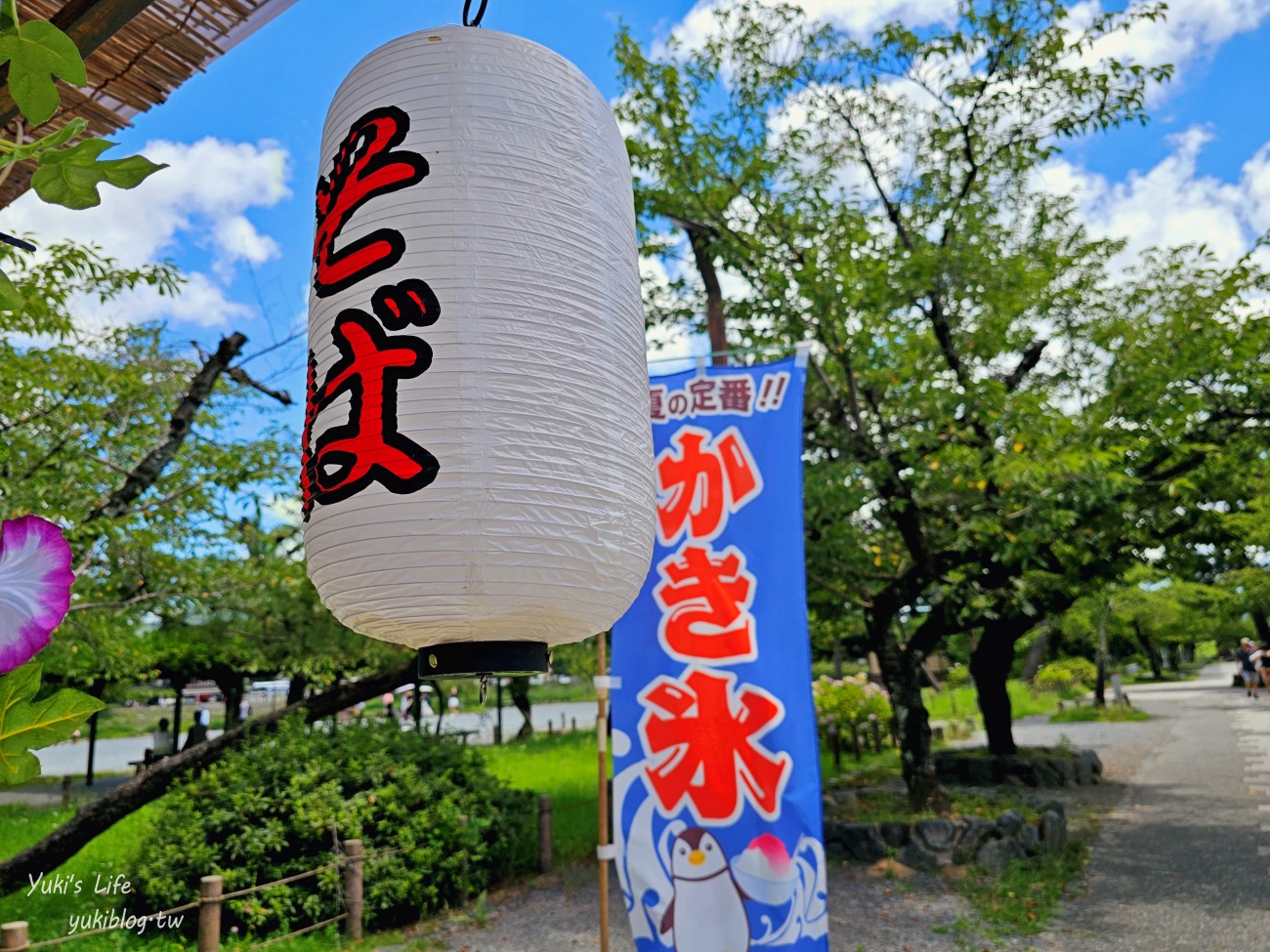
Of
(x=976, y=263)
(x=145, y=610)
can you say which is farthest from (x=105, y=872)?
(x=976, y=263)

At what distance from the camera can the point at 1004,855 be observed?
8.73 meters

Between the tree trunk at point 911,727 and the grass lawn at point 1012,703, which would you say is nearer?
the tree trunk at point 911,727

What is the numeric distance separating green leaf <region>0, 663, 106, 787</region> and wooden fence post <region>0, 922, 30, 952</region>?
4.36m

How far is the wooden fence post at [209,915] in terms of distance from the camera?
17.5ft

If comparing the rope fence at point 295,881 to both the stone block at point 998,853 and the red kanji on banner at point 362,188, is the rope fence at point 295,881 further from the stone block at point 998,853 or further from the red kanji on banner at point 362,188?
the stone block at point 998,853

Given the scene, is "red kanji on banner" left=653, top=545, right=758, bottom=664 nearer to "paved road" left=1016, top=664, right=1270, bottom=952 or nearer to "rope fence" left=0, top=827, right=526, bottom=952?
"rope fence" left=0, top=827, right=526, bottom=952

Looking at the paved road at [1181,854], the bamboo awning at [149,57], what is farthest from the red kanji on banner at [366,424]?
the paved road at [1181,854]

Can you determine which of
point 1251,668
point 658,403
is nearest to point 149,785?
point 658,403

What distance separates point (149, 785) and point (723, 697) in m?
5.57

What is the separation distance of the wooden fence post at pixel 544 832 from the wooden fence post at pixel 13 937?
17.5ft

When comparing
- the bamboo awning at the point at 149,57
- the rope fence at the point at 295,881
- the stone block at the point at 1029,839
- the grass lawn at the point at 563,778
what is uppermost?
the bamboo awning at the point at 149,57

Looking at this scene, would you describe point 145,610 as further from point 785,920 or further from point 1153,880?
point 1153,880

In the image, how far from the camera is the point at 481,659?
1817 millimetres

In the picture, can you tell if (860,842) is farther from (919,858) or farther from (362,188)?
(362,188)
